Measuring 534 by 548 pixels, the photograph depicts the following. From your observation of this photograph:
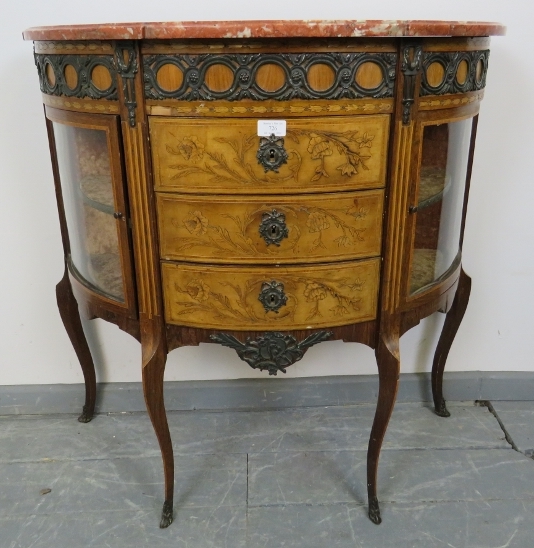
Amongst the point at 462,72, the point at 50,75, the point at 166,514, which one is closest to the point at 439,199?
the point at 462,72

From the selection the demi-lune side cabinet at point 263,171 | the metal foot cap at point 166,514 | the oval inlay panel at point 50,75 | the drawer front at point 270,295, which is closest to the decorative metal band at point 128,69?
the demi-lune side cabinet at point 263,171

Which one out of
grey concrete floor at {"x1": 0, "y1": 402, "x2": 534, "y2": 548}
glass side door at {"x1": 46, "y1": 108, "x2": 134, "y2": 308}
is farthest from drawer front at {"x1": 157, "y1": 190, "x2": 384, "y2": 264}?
grey concrete floor at {"x1": 0, "y1": 402, "x2": 534, "y2": 548}

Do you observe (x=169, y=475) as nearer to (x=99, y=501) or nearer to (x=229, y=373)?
(x=99, y=501)

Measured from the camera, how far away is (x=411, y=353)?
1.84 metres

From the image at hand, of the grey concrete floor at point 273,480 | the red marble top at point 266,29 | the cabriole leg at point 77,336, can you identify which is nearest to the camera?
the red marble top at point 266,29

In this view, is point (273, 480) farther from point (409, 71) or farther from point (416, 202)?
point (409, 71)

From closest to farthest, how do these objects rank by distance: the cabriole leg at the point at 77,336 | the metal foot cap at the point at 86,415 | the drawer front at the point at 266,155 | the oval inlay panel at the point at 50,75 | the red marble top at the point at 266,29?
the red marble top at the point at 266,29 < the drawer front at the point at 266,155 < the oval inlay panel at the point at 50,75 < the cabriole leg at the point at 77,336 < the metal foot cap at the point at 86,415

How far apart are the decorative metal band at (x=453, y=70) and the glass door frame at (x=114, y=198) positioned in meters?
0.59

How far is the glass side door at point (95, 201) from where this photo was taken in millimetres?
1132

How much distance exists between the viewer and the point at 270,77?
100cm

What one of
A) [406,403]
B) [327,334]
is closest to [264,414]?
[406,403]

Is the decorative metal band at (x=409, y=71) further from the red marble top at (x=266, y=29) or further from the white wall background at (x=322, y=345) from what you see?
the white wall background at (x=322, y=345)

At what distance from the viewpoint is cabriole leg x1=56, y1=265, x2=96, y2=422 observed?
5.24ft

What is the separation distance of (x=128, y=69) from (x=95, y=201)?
354 mm
